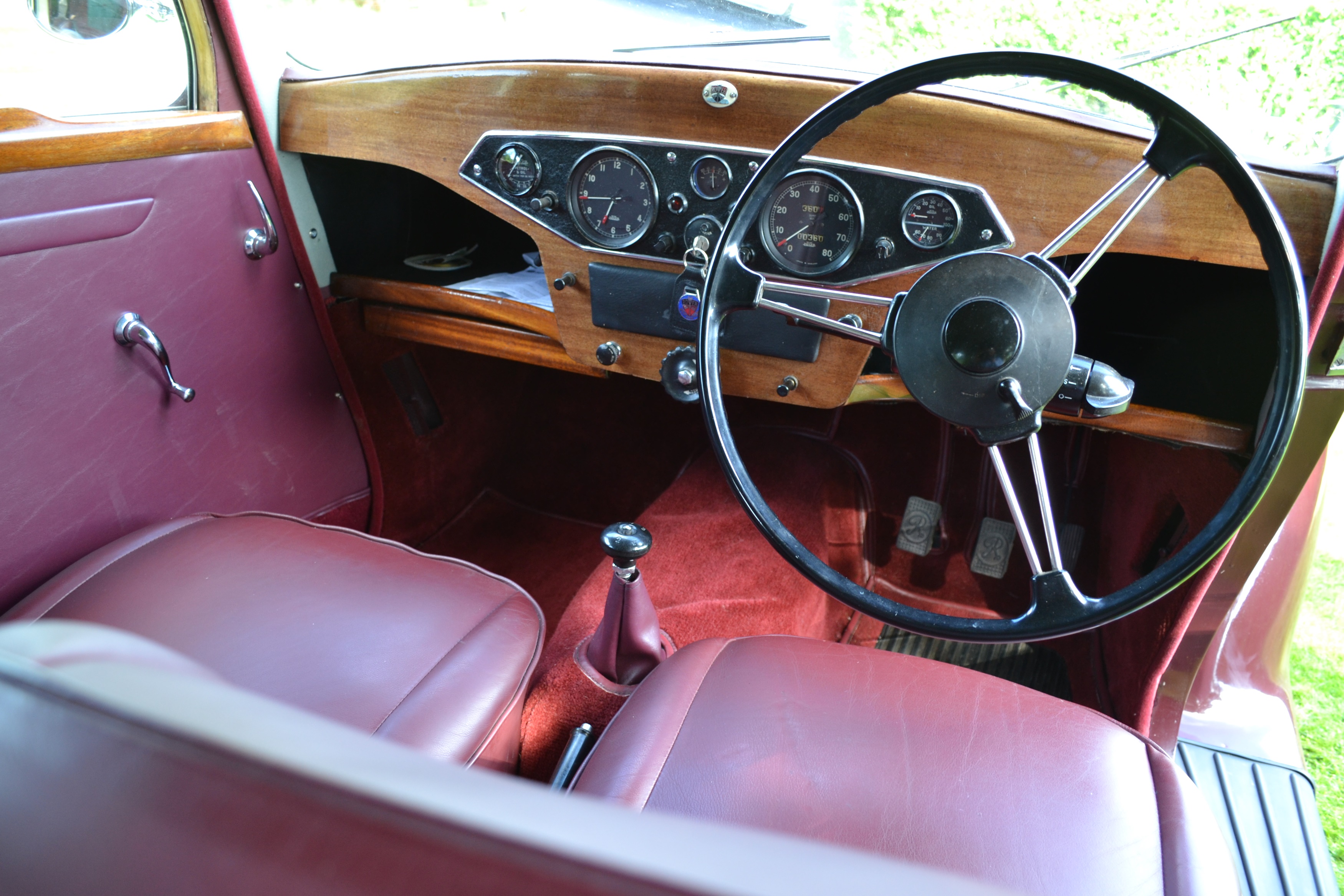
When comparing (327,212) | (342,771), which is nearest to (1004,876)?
(342,771)

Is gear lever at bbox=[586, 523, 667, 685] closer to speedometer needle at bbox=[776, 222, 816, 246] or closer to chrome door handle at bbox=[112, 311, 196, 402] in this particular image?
speedometer needle at bbox=[776, 222, 816, 246]

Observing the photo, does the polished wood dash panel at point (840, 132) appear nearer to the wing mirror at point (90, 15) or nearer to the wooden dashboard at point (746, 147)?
the wooden dashboard at point (746, 147)

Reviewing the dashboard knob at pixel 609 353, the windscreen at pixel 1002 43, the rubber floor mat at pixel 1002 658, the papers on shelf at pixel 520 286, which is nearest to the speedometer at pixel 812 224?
the windscreen at pixel 1002 43

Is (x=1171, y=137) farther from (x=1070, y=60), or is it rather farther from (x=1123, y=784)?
(x=1123, y=784)

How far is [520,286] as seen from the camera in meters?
1.71

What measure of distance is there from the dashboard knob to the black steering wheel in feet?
1.76

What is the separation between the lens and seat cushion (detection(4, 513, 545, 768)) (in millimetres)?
923

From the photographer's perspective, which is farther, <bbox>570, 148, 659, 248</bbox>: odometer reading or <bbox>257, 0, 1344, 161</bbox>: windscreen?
<bbox>570, 148, 659, 248</bbox>: odometer reading

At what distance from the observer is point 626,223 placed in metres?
1.46

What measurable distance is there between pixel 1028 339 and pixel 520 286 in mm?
1060

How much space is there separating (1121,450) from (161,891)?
1.82 m

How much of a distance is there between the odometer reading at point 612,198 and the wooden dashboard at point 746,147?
0.04 meters

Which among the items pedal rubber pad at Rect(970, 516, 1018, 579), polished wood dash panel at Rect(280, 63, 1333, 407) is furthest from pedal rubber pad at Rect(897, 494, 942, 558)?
polished wood dash panel at Rect(280, 63, 1333, 407)

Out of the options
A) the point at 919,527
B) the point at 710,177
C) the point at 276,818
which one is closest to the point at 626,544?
the point at 710,177
